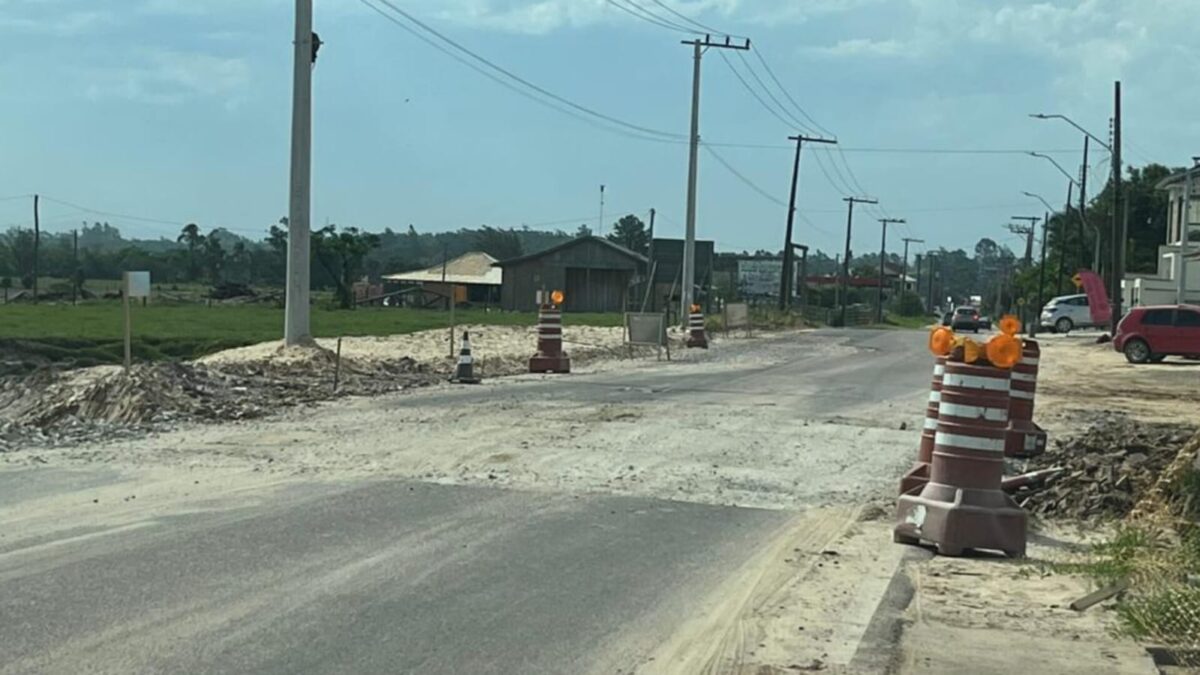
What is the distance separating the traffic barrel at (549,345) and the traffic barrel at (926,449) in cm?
1452

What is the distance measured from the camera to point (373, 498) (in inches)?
445

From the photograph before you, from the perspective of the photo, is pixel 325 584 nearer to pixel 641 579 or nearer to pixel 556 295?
pixel 641 579

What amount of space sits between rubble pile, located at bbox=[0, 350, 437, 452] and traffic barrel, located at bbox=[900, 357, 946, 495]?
29.0 ft

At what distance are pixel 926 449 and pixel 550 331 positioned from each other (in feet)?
50.6

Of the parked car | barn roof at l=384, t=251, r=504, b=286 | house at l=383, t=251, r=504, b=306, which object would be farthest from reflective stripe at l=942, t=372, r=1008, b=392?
barn roof at l=384, t=251, r=504, b=286

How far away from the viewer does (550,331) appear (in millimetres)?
27062

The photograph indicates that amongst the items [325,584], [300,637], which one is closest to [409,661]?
[300,637]

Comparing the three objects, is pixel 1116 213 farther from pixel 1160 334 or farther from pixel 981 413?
pixel 981 413

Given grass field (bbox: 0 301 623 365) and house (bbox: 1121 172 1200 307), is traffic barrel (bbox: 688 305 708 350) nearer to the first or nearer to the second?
grass field (bbox: 0 301 623 365)

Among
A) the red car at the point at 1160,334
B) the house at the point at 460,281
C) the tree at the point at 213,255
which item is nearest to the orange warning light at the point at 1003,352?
the red car at the point at 1160,334

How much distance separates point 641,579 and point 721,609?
87 cm

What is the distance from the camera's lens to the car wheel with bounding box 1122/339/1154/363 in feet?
131

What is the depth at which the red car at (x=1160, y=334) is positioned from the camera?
39.5 meters

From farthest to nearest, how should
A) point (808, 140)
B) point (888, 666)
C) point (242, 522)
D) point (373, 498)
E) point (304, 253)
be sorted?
point (808, 140)
point (304, 253)
point (373, 498)
point (242, 522)
point (888, 666)
